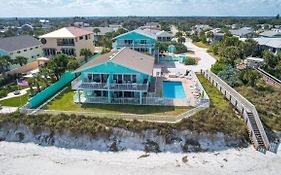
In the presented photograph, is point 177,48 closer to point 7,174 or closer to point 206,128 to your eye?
point 206,128

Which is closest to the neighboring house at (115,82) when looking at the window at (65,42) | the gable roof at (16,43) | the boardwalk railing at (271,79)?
the boardwalk railing at (271,79)

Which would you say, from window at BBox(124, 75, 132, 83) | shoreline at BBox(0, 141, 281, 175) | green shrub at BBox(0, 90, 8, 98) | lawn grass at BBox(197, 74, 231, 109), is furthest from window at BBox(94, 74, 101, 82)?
lawn grass at BBox(197, 74, 231, 109)

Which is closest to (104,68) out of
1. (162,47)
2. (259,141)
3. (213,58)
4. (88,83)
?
(88,83)

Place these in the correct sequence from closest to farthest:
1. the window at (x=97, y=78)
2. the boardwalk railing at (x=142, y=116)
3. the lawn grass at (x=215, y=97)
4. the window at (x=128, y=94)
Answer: the boardwalk railing at (x=142, y=116)
the lawn grass at (x=215, y=97)
the window at (x=97, y=78)
the window at (x=128, y=94)

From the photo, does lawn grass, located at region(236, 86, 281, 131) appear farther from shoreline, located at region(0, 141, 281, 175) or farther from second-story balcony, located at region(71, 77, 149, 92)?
second-story balcony, located at region(71, 77, 149, 92)

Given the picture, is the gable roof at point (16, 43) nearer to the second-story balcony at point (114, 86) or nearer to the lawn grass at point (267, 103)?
the second-story balcony at point (114, 86)

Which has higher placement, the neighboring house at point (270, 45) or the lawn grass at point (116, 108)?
the neighboring house at point (270, 45)

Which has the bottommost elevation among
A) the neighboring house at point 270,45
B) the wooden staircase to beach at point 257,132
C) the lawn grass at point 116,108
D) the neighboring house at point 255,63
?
the wooden staircase to beach at point 257,132

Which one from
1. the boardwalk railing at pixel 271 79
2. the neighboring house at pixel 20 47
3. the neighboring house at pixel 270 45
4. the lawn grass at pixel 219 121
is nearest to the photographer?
the lawn grass at pixel 219 121
